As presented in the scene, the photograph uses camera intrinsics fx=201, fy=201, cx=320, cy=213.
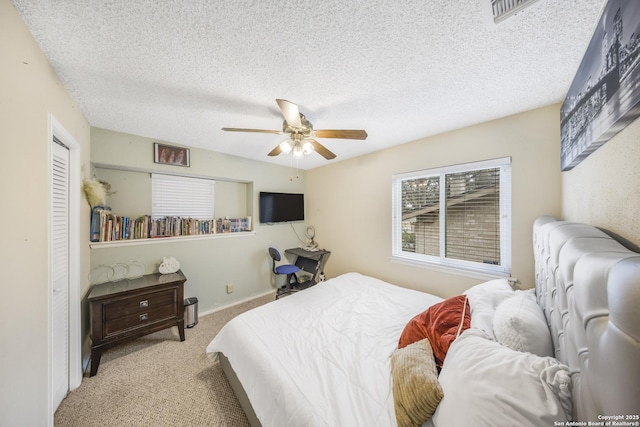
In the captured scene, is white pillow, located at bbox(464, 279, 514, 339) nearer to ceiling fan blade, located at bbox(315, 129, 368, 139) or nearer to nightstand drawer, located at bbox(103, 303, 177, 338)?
ceiling fan blade, located at bbox(315, 129, 368, 139)

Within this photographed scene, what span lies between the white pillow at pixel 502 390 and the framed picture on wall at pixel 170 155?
10.7 feet

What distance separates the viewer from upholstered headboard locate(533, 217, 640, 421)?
391 mm

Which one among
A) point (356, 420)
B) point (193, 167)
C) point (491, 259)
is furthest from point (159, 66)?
point (491, 259)

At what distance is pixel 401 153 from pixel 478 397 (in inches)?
101

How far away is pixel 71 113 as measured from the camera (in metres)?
1.59

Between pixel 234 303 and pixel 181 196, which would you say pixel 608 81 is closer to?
pixel 181 196

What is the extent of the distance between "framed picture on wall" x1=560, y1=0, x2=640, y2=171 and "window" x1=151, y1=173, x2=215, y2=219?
3629 millimetres

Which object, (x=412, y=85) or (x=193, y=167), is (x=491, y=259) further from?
(x=193, y=167)

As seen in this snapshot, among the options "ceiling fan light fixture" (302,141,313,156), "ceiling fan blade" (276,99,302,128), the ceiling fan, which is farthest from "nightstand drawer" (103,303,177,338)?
"ceiling fan blade" (276,99,302,128)

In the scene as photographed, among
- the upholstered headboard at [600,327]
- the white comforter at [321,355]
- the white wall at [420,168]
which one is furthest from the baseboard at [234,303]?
the upholstered headboard at [600,327]

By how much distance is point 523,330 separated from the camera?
907mm

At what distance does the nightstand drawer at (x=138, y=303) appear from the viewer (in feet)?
6.13

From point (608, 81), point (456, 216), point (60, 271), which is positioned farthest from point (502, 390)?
point (60, 271)

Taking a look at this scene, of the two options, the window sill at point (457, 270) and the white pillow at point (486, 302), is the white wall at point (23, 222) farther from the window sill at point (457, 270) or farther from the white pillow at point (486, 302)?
the window sill at point (457, 270)
